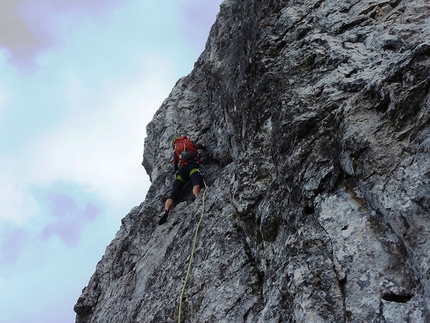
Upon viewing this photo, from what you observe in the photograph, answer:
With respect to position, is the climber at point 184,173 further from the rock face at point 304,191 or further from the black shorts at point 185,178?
the rock face at point 304,191

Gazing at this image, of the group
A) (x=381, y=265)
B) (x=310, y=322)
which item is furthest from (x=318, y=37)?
(x=310, y=322)

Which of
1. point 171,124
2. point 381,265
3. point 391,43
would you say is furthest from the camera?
point 171,124

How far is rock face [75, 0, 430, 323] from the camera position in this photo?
14.1 ft

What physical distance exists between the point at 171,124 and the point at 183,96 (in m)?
1.64

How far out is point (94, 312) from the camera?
10.8m

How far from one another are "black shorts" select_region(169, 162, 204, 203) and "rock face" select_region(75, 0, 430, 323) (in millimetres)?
328

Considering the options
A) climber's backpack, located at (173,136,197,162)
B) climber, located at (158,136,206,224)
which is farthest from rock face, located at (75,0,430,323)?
climber's backpack, located at (173,136,197,162)

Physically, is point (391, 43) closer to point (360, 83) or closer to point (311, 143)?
point (360, 83)

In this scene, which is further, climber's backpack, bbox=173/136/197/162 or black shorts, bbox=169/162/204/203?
climber's backpack, bbox=173/136/197/162

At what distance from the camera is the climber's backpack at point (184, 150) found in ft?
36.4

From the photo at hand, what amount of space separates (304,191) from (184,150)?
6.08 metres

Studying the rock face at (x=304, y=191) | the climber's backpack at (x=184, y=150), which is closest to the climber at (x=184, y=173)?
the climber's backpack at (x=184, y=150)

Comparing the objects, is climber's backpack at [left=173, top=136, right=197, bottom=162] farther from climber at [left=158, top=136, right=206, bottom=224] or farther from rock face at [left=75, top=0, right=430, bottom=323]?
rock face at [left=75, top=0, right=430, bottom=323]

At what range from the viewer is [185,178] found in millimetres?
11188
